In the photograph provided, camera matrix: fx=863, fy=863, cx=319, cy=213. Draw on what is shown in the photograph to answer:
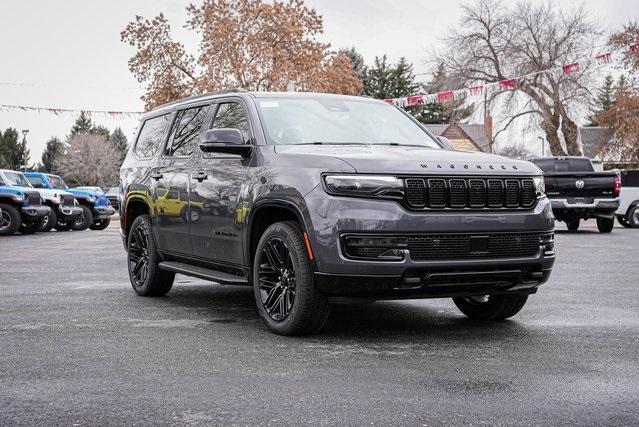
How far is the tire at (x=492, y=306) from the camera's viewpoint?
6.86 meters

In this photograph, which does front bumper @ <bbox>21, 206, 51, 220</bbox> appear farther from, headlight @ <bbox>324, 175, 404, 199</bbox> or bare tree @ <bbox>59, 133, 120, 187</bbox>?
bare tree @ <bbox>59, 133, 120, 187</bbox>

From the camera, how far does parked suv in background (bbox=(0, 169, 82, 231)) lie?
2477 centimetres

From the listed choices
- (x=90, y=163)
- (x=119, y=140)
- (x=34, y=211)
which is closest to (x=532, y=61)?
(x=34, y=211)

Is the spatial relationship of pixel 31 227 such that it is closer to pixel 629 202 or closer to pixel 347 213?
pixel 629 202

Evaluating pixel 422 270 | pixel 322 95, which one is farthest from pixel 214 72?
pixel 422 270

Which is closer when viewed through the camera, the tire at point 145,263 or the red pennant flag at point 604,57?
the tire at point 145,263

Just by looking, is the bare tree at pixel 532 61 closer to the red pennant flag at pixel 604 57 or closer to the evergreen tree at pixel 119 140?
the red pennant flag at pixel 604 57

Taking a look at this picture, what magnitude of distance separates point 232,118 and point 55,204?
64.8 ft

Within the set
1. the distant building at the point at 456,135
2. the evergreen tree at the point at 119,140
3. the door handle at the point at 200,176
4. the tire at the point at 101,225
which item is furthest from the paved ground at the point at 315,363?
the evergreen tree at the point at 119,140

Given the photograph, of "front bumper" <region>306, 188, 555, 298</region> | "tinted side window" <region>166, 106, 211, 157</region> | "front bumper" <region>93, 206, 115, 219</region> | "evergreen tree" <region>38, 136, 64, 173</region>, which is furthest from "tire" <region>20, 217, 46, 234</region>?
"evergreen tree" <region>38, 136, 64, 173</region>

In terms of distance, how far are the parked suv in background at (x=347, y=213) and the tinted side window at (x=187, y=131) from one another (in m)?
0.16

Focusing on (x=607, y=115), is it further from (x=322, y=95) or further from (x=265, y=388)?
(x=265, y=388)

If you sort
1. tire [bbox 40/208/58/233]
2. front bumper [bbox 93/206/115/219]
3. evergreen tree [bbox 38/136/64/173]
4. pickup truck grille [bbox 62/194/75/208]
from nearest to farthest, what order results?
tire [bbox 40/208/58/233], pickup truck grille [bbox 62/194/75/208], front bumper [bbox 93/206/115/219], evergreen tree [bbox 38/136/64/173]

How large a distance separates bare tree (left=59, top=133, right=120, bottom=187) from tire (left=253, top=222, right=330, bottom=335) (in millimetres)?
115768
